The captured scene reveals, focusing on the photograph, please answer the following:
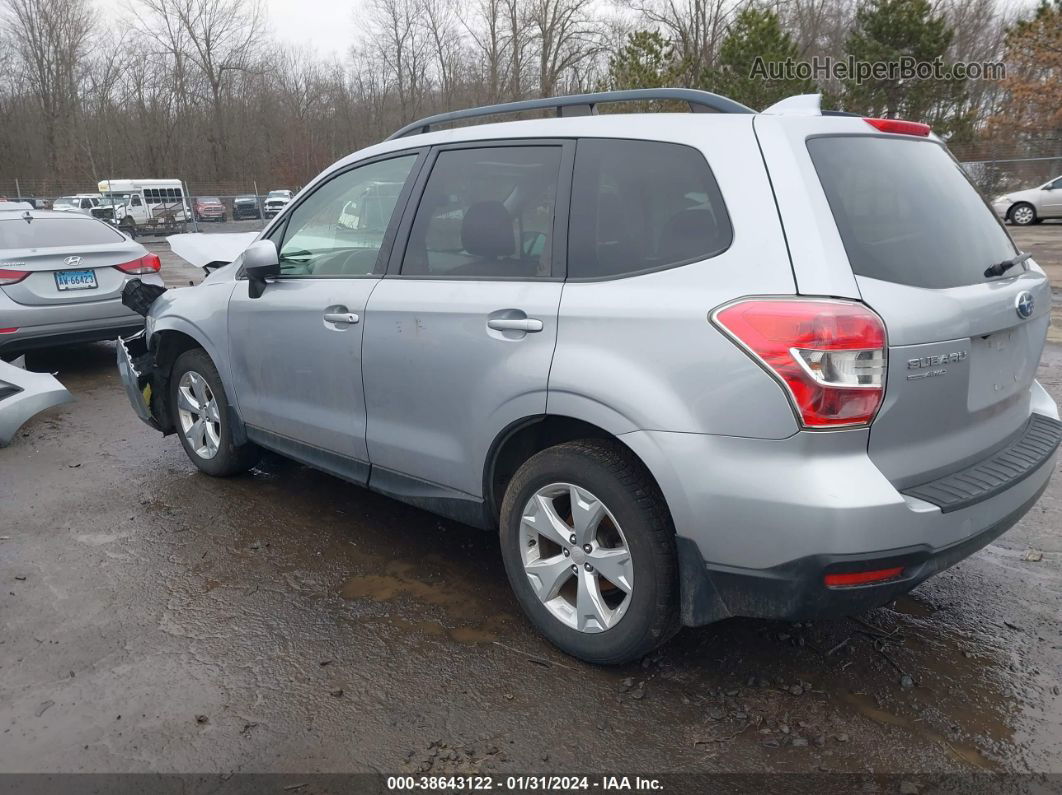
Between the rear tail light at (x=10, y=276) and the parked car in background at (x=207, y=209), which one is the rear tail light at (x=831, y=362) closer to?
the rear tail light at (x=10, y=276)

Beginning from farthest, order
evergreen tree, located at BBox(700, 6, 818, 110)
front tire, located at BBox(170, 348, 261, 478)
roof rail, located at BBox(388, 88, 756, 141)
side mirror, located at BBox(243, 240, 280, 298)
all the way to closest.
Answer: evergreen tree, located at BBox(700, 6, 818, 110) → front tire, located at BBox(170, 348, 261, 478) → side mirror, located at BBox(243, 240, 280, 298) → roof rail, located at BBox(388, 88, 756, 141)

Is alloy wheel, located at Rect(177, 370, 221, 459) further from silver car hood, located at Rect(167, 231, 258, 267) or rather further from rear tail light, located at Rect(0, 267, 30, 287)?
rear tail light, located at Rect(0, 267, 30, 287)

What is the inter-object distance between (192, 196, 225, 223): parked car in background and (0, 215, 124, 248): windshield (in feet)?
81.5

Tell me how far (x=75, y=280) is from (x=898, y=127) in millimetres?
7048

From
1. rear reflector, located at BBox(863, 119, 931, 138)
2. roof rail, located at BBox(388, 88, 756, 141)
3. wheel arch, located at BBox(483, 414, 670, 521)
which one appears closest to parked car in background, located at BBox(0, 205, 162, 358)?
roof rail, located at BBox(388, 88, 756, 141)

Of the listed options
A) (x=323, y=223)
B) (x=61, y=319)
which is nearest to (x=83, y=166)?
(x=61, y=319)

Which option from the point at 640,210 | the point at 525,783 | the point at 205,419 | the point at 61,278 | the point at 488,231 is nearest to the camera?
the point at 525,783

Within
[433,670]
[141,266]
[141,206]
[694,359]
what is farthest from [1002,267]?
[141,206]

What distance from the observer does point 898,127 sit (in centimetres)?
284

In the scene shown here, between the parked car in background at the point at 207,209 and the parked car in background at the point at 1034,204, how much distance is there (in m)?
26.8

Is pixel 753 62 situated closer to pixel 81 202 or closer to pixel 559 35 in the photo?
pixel 559 35

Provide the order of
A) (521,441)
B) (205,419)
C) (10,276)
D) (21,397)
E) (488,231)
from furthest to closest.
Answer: (10,276), (21,397), (205,419), (488,231), (521,441)

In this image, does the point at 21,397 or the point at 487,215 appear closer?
the point at 487,215

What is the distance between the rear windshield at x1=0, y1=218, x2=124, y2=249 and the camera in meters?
7.32
